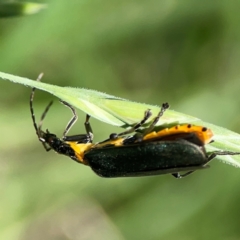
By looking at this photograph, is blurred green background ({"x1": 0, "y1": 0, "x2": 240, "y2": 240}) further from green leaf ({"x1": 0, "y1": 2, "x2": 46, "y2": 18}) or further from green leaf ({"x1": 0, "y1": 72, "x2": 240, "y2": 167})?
green leaf ({"x1": 0, "y1": 72, "x2": 240, "y2": 167})

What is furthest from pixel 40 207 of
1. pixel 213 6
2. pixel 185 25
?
pixel 213 6

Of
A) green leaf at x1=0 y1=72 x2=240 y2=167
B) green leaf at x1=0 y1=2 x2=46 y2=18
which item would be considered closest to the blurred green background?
green leaf at x1=0 y1=2 x2=46 y2=18

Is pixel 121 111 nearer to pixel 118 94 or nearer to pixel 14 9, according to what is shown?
pixel 14 9

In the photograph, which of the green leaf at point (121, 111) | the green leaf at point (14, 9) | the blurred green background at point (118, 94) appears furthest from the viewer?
the blurred green background at point (118, 94)

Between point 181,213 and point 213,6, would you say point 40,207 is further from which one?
point 213,6

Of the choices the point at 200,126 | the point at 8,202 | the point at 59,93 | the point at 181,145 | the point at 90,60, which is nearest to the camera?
the point at 59,93

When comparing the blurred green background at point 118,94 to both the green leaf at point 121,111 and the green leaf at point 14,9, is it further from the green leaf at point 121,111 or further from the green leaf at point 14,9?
the green leaf at point 121,111

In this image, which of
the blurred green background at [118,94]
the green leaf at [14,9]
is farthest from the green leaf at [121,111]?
the blurred green background at [118,94]

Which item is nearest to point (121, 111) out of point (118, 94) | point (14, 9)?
point (14, 9)
